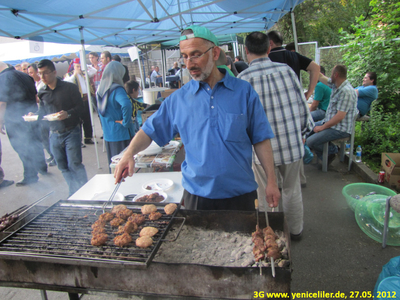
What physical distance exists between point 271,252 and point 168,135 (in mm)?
1278

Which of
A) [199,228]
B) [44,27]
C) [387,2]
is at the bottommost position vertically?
[199,228]

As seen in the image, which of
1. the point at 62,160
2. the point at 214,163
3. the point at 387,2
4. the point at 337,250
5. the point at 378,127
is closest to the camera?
the point at 214,163

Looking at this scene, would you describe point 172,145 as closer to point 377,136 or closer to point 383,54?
point 377,136

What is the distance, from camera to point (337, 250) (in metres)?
3.14

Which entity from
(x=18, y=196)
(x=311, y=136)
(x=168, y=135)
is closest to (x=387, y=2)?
(x=311, y=136)

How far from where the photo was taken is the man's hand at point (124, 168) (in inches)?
78.4

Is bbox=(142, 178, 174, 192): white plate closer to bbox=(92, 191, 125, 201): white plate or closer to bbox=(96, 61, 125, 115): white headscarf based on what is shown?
bbox=(92, 191, 125, 201): white plate

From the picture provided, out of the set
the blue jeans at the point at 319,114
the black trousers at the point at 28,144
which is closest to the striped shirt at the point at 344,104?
the blue jeans at the point at 319,114

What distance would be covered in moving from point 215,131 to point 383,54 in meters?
7.19

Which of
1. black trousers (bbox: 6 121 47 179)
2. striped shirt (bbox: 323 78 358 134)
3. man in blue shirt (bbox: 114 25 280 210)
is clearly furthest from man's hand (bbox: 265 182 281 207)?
black trousers (bbox: 6 121 47 179)

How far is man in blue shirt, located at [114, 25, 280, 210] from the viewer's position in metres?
1.93

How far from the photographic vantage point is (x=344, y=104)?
15.4ft

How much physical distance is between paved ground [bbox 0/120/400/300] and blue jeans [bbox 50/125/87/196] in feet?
2.02

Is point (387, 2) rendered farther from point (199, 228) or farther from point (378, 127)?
point (199, 228)
